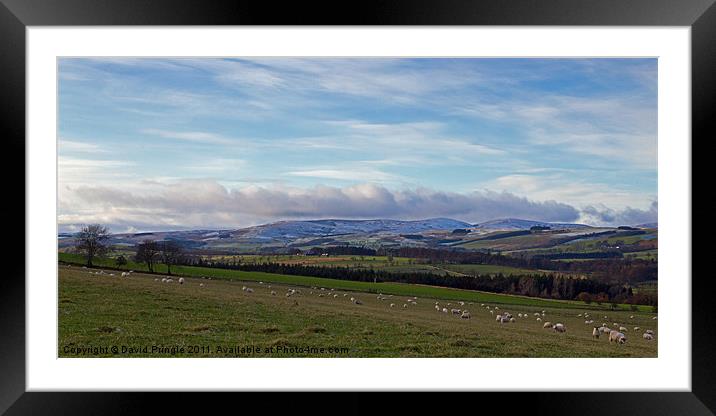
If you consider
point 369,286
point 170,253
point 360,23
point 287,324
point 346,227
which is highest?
point 360,23

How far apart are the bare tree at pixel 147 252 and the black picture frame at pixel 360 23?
248cm

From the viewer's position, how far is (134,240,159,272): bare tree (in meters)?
5.36

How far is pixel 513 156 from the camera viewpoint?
17.0 feet

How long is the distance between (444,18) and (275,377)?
7.45ft

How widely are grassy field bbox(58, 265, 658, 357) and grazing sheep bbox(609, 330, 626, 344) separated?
57mm

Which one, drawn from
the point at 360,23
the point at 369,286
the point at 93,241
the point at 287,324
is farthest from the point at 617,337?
the point at 93,241

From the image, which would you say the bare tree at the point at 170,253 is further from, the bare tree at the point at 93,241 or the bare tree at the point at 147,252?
the bare tree at the point at 93,241

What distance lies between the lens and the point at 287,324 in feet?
16.9

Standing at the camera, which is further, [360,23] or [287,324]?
[287,324]

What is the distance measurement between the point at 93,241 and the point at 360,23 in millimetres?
3654

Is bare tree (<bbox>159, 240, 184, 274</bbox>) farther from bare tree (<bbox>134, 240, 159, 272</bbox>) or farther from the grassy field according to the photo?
the grassy field

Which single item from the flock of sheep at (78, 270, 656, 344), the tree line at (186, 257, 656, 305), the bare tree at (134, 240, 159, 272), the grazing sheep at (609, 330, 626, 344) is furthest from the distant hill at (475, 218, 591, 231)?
the bare tree at (134, 240, 159, 272)

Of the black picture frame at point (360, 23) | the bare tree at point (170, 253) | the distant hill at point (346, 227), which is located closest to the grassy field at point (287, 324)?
the bare tree at point (170, 253)

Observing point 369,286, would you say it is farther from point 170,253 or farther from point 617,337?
point 617,337
